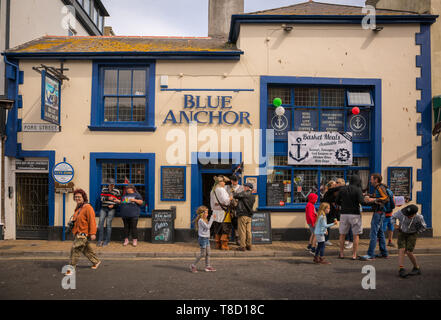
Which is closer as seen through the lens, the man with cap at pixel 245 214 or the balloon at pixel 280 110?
the man with cap at pixel 245 214

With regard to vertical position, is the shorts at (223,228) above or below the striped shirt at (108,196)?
below

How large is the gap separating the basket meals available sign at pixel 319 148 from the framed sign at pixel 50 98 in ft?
23.1

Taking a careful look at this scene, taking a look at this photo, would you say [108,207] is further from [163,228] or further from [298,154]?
[298,154]

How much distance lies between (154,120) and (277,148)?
3902mm

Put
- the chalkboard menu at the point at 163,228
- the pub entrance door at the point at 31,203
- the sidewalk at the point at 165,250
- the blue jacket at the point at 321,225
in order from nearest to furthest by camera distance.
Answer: the blue jacket at the point at 321,225, the sidewalk at the point at 165,250, the chalkboard menu at the point at 163,228, the pub entrance door at the point at 31,203

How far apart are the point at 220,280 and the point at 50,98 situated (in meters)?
7.01

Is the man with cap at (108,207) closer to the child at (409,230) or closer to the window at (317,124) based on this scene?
the window at (317,124)

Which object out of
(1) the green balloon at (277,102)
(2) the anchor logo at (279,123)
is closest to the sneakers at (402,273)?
(2) the anchor logo at (279,123)

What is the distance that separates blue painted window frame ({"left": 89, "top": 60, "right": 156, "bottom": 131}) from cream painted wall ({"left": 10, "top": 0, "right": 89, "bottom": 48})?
10.9 ft

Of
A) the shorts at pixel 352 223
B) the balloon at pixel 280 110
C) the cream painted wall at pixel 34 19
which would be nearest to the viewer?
the shorts at pixel 352 223

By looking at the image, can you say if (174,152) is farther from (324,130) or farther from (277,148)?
(324,130)

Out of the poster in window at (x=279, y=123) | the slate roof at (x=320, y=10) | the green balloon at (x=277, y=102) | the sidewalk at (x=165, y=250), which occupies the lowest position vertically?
the sidewalk at (x=165, y=250)

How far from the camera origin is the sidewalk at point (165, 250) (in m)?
8.05

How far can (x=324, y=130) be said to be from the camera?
10148 mm
